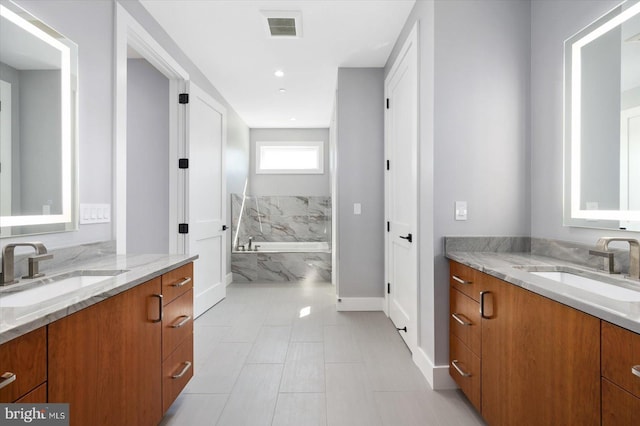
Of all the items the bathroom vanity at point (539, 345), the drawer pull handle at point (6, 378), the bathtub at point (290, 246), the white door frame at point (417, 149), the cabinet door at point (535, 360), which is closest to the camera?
the drawer pull handle at point (6, 378)

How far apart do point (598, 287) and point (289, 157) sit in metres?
5.20

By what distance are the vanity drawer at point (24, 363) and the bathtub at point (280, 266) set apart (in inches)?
162

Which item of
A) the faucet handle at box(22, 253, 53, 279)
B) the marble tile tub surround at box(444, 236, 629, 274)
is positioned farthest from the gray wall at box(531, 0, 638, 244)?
the faucet handle at box(22, 253, 53, 279)

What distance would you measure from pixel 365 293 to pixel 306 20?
2626 mm

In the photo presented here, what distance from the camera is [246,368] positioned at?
2316 mm

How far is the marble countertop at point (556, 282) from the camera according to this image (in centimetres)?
87

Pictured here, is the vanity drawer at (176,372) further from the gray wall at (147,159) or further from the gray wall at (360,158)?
the gray wall at (360,158)

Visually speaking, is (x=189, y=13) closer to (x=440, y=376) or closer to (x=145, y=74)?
(x=145, y=74)

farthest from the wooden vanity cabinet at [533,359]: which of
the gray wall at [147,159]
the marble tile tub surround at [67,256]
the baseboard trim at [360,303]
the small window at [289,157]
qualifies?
the small window at [289,157]

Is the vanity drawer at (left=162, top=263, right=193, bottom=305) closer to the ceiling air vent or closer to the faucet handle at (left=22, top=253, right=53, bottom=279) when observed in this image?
the faucet handle at (left=22, top=253, right=53, bottom=279)

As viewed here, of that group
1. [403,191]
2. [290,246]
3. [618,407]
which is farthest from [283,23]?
[290,246]

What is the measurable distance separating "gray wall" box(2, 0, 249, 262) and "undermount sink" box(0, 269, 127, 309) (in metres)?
0.26

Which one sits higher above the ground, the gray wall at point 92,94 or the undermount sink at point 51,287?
the gray wall at point 92,94

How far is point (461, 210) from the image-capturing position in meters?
2.03
